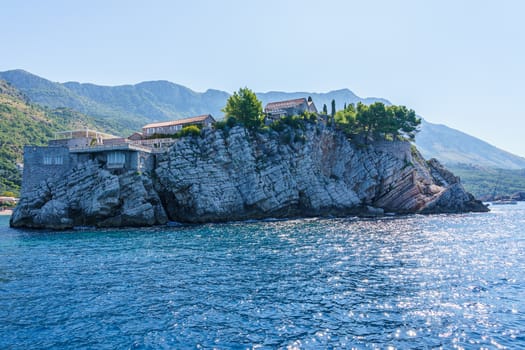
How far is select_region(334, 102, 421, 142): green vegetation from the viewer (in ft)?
296

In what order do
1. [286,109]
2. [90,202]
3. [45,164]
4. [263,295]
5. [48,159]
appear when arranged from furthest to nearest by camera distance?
1. [286,109]
2. [48,159]
3. [45,164]
4. [90,202]
5. [263,295]

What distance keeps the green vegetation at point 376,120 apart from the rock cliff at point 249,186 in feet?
14.1

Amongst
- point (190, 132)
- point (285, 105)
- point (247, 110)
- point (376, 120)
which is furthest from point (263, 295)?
point (376, 120)

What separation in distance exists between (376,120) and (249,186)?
41924 mm

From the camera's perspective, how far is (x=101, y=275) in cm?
2661

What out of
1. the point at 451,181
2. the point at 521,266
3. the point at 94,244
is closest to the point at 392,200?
the point at 451,181

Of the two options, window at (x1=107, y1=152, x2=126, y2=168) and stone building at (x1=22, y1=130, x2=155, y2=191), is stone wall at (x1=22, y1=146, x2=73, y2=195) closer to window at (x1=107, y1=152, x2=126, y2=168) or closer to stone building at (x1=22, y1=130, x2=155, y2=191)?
stone building at (x1=22, y1=130, x2=155, y2=191)

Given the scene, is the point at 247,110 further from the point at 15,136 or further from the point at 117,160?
the point at 15,136

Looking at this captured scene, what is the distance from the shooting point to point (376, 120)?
9050 centimetres

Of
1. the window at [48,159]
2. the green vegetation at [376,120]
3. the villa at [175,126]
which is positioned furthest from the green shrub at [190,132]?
the green vegetation at [376,120]

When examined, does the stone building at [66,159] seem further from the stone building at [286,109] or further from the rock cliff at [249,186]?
the stone building at [286,109]

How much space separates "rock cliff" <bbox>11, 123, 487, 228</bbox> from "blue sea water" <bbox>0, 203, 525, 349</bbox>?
17.9 metres

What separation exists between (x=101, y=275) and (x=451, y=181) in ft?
337

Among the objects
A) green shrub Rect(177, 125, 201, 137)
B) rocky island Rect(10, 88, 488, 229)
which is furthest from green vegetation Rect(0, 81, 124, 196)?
green shrub Rect(177, 125, 201, 137)
